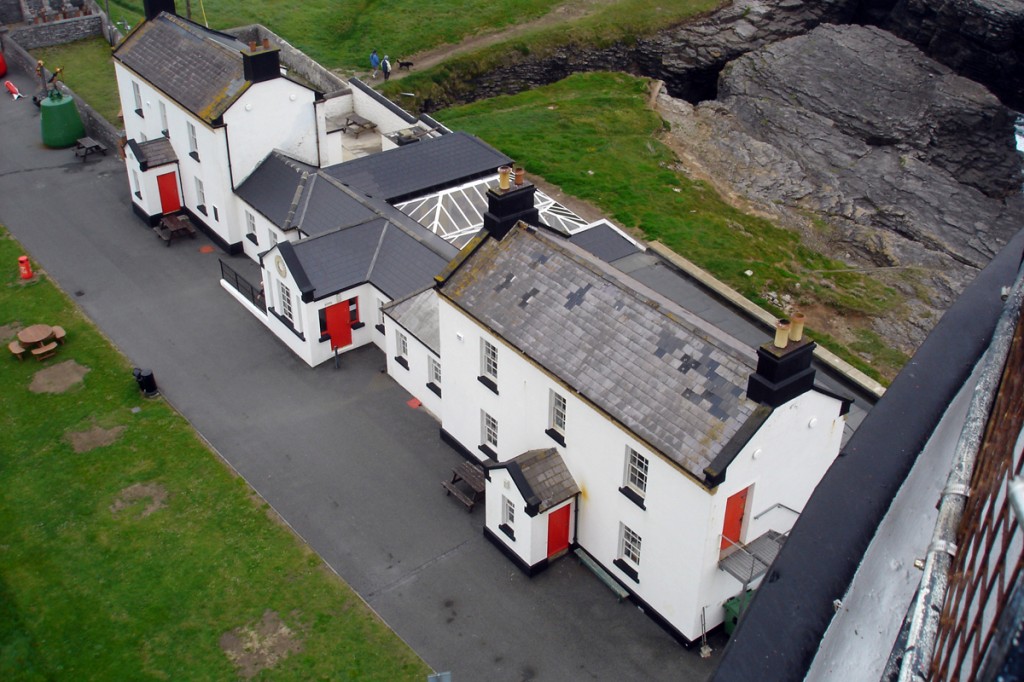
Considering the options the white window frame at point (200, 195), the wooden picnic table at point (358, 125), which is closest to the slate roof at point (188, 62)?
the white window frame at point (200, 195)

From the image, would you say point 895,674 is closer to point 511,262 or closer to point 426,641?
point 426,641

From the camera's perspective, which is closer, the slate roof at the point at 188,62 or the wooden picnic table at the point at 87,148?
the slate roof at the point at 188,62

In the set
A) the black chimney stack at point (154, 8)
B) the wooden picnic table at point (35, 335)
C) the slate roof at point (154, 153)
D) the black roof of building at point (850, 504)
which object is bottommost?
the wooden picnic table at point (35, 335)

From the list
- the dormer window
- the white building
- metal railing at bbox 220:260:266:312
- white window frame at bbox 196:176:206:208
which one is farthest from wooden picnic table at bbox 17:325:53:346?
the white building

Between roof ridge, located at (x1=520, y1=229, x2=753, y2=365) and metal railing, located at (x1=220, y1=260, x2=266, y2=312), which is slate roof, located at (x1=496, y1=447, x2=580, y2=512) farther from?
metal railing, located at (x1=220, y1=260, x2=266, y2=312)

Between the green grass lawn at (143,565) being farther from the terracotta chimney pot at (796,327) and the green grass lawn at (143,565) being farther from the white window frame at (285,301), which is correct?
the terracotta chimney pot at (796,327)

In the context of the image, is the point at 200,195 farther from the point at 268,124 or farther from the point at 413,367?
the point at 413,367

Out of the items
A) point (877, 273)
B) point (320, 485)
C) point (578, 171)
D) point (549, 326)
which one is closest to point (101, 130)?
point (578, 171)
